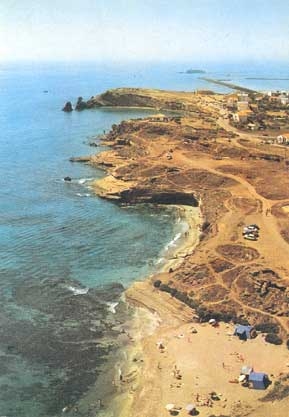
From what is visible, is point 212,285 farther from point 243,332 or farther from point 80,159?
point 80,159

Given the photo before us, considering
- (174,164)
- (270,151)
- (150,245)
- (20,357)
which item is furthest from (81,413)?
(270,151)

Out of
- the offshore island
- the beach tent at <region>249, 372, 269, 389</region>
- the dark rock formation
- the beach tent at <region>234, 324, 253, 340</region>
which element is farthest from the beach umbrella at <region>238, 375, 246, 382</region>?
the dark rock formation

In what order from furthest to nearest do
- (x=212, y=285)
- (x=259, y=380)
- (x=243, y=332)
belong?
(x=212, y=285) < (x=243, y=332) < (x=259, y=380)

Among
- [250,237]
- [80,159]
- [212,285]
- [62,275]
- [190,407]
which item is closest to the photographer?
[190,407]

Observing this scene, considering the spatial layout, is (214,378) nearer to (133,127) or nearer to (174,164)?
(174,164)

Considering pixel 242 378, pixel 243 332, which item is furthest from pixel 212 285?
pixel 242 378

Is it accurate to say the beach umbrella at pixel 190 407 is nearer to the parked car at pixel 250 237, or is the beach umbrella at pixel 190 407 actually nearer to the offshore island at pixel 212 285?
the offshore island at pixel 212 285

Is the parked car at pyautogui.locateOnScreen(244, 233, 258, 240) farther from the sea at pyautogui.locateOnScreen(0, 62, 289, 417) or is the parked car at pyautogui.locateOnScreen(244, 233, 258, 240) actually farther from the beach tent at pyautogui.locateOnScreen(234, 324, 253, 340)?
the beach tent at pyautogui.locateOnScreen(234, 324, 253, 340)

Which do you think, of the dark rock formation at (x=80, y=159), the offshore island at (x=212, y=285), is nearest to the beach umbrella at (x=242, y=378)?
the offshore island at (x=212, y=285)
